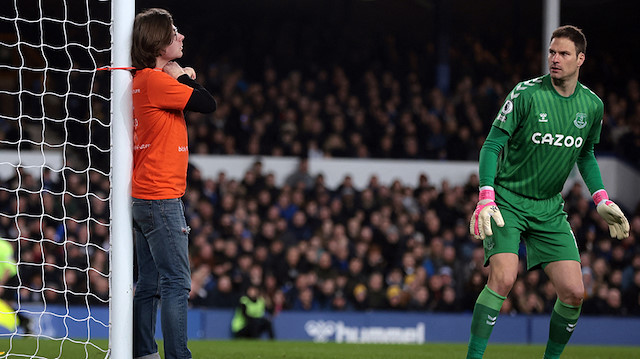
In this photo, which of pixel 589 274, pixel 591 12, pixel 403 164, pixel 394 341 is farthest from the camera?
pixel 591 12

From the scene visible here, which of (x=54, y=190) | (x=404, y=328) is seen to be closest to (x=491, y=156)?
(x=404, y=328)

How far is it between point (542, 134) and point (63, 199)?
4.30 m

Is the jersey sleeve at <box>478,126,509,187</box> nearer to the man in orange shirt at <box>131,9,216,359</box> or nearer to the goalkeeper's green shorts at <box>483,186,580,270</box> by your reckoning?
the goalkeeper's green shorts at <box>483,186,580,270</box>

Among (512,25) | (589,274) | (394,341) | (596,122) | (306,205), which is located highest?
(512,25)

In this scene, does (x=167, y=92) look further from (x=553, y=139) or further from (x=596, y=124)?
(x=596, y=124)

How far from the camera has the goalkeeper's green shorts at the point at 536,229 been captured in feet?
15.6

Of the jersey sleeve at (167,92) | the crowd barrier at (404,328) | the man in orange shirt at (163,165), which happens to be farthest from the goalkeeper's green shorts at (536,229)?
the crowd barrier at (404,328)

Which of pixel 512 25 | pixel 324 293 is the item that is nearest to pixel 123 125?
pixel 324 293

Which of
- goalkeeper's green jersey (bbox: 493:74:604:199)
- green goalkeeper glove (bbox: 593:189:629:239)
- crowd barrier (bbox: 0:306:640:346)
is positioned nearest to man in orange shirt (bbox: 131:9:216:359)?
goalkeeper's green jersey (bbox: 493:74:604:199)

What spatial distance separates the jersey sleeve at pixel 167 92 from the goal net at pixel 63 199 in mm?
343

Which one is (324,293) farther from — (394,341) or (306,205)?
(306,205)

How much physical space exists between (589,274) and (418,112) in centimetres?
500

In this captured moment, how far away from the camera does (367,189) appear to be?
47.6 ft

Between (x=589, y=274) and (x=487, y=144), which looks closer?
(x=487, y=144)
